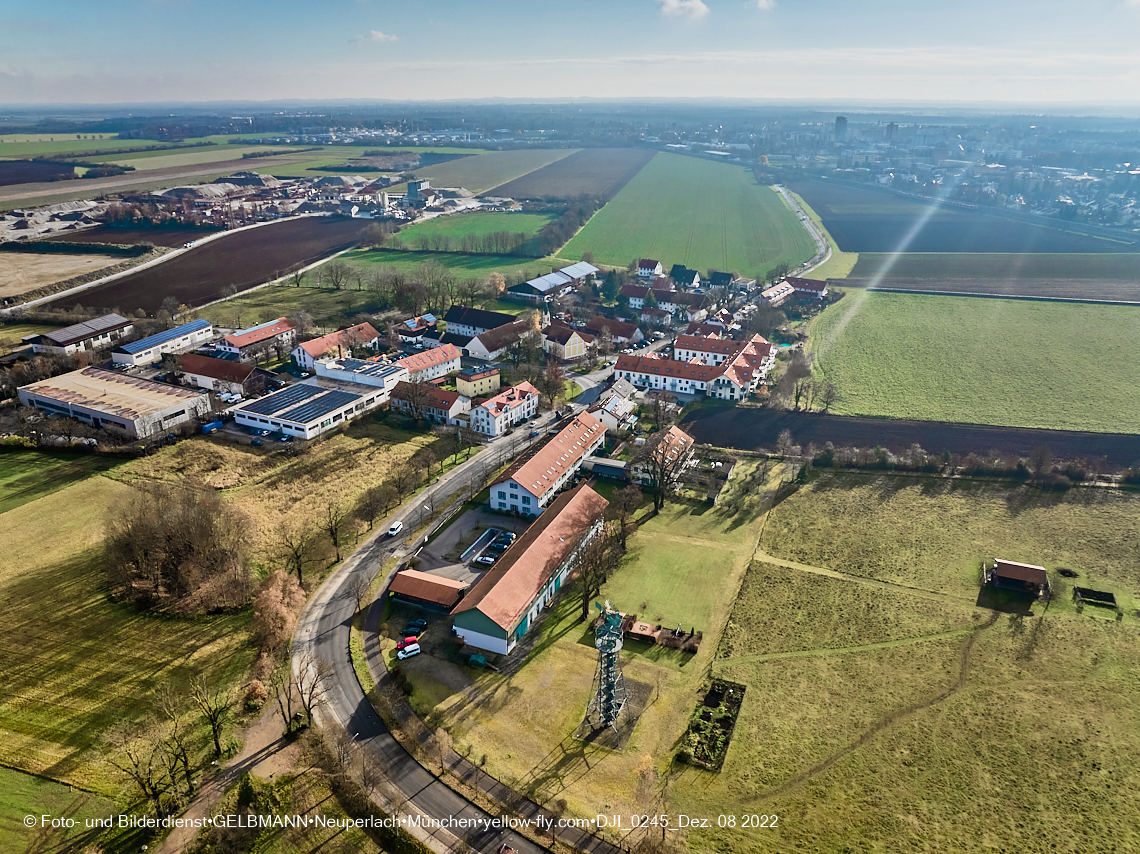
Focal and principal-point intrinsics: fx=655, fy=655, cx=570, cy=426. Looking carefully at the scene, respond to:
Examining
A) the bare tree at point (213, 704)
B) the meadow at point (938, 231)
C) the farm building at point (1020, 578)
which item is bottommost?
the farm building at point (1020, 578)

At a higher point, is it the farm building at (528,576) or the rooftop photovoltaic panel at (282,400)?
the rooftop photovoltaic panel at (282,400)

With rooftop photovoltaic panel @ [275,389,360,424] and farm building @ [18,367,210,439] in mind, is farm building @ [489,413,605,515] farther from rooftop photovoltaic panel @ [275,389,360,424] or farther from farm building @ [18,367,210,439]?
farm building @ [18,367,210,439]

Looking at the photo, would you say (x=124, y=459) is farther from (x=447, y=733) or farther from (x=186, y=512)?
(x=447, y=733)

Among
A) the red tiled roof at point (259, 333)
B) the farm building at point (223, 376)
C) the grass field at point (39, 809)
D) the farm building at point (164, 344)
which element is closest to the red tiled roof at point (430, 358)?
the farm building at point (223, 376)

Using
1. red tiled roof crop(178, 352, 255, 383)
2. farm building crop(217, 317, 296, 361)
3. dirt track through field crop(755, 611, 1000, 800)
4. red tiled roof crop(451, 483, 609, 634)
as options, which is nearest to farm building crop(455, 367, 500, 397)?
red tiled roof crop(178, 352, 255, 383)

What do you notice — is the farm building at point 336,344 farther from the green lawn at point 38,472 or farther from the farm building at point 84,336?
the green lawn at point 38,472

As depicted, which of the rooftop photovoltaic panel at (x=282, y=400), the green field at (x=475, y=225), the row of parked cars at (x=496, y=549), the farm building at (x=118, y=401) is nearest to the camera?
the row of parked cars at (x=496, y=549)
